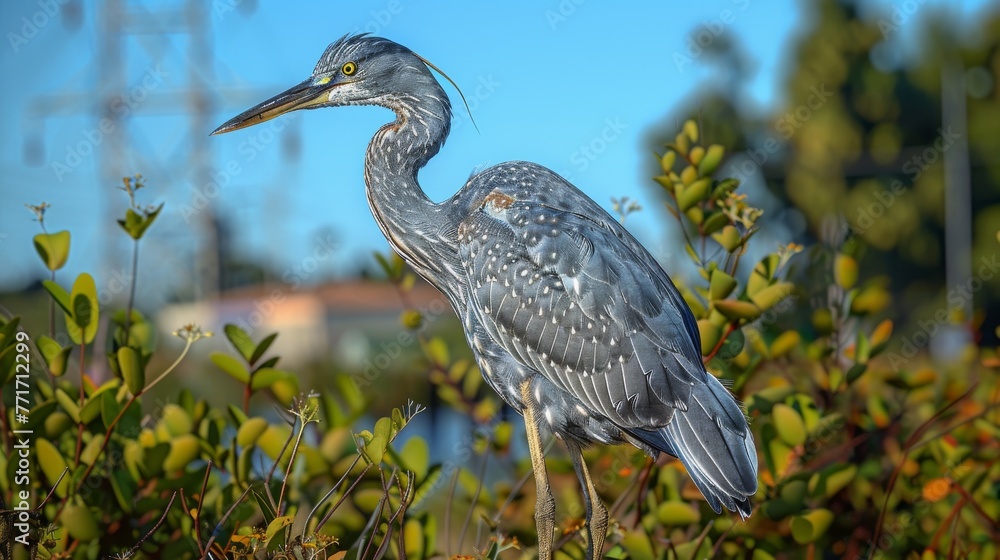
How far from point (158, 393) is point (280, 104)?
38.9 feet

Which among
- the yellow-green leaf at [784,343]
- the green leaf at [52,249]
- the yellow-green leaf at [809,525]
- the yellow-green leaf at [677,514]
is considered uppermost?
the green leaf at [52,249]

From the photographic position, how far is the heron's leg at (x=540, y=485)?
10.1 feet

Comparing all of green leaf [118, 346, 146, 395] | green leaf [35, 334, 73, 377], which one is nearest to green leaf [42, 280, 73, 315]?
green leaf [35, 334, 73, 377]

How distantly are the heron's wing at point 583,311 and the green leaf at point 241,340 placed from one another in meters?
0.85

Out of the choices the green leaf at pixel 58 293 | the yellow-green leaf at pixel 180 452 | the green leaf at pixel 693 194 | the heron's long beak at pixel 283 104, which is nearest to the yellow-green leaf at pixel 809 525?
the green leaf at pixel 693 194

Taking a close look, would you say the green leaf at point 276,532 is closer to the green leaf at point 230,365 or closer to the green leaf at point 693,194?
the green leaf at point 230,365

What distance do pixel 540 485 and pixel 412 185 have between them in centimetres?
116

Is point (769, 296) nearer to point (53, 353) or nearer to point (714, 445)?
point (714, 445)

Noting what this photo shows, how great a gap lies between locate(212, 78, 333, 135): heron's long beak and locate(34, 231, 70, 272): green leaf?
684mm

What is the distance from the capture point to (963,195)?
28.4 metres

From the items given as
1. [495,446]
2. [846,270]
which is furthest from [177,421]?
[846,270]

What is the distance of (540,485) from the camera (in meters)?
3.13

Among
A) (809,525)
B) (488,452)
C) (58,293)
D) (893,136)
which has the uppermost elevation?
(58,293)

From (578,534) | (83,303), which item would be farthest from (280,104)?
(578,534)
